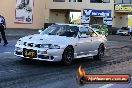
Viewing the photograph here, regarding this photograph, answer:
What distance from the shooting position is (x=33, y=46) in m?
10.6

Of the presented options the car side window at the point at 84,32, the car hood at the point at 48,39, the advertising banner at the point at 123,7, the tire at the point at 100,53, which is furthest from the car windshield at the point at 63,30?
the advertising banner at the point at 123,7

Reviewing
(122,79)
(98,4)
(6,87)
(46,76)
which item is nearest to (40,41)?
(46,76)

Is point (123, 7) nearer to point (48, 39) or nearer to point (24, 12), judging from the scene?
point (24, 12)

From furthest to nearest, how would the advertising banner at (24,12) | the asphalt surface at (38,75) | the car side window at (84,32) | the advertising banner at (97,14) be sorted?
the advertising banner at (97,14), the advertising banner at (24,12), the car side window at (84,32), the asphalt surface at (38,75)

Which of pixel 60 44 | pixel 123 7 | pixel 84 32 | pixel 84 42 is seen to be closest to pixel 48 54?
pixel 60 44

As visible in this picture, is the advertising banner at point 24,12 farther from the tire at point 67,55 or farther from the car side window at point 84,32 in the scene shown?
the tire at point 67,55

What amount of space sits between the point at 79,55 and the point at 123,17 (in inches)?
2074

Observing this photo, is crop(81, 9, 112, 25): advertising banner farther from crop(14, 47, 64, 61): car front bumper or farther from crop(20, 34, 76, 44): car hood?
crop(14, 47, 64, 61): car front bumper

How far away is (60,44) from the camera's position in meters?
10.7

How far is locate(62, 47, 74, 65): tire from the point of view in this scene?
35.4 ft

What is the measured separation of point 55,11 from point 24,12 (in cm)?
856

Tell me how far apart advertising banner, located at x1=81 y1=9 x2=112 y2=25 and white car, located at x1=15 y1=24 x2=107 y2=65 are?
1743 inches

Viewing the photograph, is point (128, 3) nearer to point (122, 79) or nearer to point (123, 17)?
point (123, 17)

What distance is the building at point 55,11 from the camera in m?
54.3
